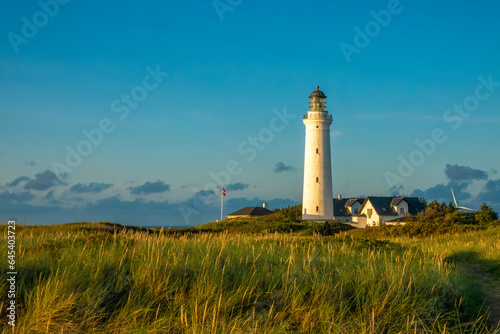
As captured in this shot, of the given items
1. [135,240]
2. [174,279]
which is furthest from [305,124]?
[174,279]

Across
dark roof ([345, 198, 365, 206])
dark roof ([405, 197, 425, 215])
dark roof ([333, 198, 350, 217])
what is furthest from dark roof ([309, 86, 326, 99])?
dark roof ([405, 197, 425, 215])

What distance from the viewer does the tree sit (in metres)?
30.5

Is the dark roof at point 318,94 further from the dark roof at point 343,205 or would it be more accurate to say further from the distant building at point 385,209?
the dark roof at point 343,205

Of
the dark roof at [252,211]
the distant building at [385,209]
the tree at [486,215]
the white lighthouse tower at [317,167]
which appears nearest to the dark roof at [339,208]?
the distant building at [385,209]

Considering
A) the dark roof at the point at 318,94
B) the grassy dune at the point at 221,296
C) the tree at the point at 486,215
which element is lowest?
the grassy dune at the point at 221,296

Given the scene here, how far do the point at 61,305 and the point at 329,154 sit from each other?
4254cm

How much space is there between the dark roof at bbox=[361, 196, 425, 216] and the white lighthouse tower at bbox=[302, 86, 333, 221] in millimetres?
14487

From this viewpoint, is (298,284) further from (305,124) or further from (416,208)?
(416,208)

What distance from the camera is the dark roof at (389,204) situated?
2304 inches

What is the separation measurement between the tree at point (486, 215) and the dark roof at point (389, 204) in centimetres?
2058

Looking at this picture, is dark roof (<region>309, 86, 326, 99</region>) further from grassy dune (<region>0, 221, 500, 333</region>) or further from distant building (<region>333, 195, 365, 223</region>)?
grassy dune (<region>0, 221, 500, 333</region>)

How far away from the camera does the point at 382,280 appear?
23.1 feet

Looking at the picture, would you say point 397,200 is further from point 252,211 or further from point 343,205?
point 252,211

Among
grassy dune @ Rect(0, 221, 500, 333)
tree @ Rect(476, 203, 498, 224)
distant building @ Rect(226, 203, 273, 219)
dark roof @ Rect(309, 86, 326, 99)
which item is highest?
dark roof @ Rect(309, 86, 326, 99)
